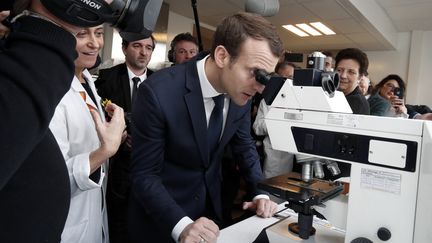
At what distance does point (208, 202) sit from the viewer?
1.25 meters

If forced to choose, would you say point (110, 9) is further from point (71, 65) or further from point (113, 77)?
point (113, 77)

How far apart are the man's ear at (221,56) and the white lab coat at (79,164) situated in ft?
1.58

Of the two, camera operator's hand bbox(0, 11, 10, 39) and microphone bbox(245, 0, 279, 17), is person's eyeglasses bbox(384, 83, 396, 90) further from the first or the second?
camera operator's hand bbox(0, 11, 10, 39)

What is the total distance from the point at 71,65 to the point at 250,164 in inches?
41.0

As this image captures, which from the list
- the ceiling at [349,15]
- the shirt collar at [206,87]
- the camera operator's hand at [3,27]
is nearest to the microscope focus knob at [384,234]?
the shirt collar at [206,87]

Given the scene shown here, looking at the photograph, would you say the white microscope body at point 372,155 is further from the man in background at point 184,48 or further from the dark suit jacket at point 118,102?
the man in background at point 184,48

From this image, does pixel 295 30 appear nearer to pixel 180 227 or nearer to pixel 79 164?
pixel 180 227

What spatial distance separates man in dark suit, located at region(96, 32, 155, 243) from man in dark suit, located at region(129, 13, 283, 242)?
19.7 inches

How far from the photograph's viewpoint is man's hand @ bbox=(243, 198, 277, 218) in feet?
3.78

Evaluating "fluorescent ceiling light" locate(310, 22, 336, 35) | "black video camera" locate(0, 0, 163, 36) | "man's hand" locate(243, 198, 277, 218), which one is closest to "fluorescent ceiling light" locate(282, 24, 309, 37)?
"fluorescent ceiling light" locate(310, 22, 336, 35)

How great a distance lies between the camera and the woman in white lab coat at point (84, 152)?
2.88 ft

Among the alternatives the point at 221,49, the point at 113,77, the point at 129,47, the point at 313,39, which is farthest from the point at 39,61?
the point at 313,39

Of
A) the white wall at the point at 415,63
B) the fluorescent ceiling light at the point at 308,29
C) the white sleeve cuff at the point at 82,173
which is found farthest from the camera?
the white wall at the point at 415,63

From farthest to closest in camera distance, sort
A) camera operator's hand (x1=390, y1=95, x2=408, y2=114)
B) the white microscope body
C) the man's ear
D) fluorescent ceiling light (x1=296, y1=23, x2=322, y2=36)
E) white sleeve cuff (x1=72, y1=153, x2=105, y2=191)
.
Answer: fluorescent ceiling light (x1=296, y1=23, x2=322, y2=36) < camera operator's hand (x1=390, y1=95, x2=408, y2=114) < the man's ear < white sleeve cuff (x1=72, y1=153, x2=105, y2=191) < the white microscope body
